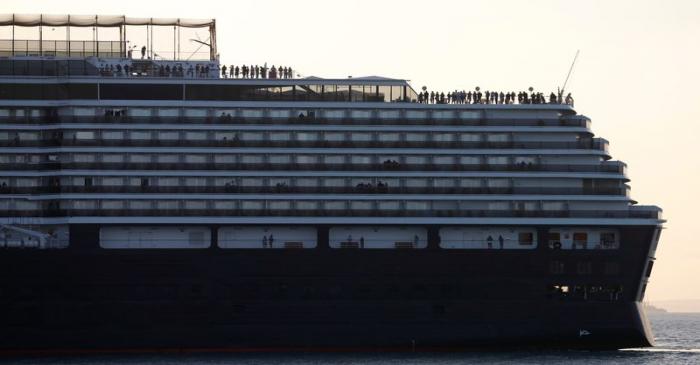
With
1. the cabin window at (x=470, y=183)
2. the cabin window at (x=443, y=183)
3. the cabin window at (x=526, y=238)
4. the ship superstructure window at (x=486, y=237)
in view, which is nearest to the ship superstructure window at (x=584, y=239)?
the cabin window at (x=526, y=238)

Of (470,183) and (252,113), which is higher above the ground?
(252,113)

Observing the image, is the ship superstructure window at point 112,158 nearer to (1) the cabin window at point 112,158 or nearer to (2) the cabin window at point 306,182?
(1) the cabin window at point 112,158

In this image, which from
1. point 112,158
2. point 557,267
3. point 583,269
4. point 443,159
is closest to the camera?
point 557,267

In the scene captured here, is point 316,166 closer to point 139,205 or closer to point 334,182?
point 334,182

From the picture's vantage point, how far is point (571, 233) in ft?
299

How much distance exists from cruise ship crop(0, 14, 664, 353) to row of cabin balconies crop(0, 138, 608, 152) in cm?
10

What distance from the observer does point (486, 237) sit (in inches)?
3593

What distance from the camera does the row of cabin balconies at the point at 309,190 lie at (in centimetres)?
9094

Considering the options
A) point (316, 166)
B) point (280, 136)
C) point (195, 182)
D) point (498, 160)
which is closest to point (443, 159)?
point (498, 160)

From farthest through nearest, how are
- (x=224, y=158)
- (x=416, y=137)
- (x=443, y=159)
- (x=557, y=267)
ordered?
(x=416, y=137) → (x=443, y=159) → (x=224, y=158) → (x=557, y=267)

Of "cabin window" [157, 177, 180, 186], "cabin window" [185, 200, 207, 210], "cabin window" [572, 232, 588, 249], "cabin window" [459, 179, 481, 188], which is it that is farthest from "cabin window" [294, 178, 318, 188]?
"cabin window" [572, 232, 588, 249]

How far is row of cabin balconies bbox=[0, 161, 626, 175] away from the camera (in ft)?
300

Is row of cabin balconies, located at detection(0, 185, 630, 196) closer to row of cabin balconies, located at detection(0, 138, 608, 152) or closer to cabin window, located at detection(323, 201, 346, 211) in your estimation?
cabin window, located at detection(323, 201, 346, 211)

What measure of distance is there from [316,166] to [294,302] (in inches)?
321
